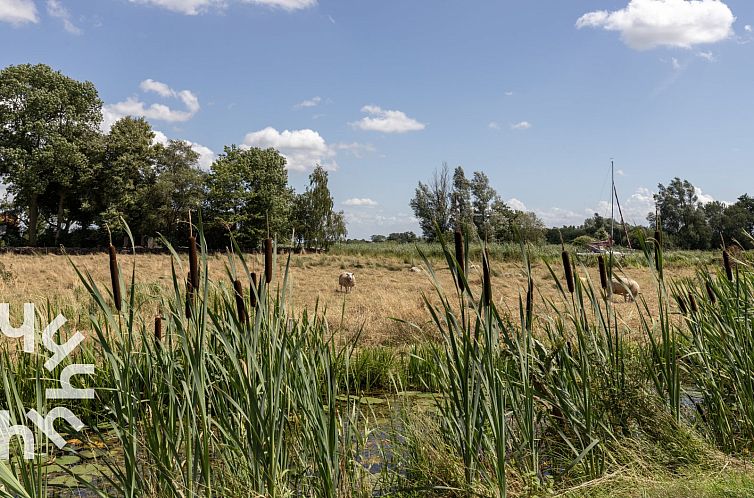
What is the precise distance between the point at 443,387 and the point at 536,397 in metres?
0.48

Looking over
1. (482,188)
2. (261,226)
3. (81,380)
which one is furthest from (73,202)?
(81,380)

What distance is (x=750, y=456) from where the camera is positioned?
2990 mm

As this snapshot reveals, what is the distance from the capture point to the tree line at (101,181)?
36875mm

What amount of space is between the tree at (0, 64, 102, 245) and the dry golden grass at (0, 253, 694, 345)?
13.5m

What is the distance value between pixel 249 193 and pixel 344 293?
34.8 m

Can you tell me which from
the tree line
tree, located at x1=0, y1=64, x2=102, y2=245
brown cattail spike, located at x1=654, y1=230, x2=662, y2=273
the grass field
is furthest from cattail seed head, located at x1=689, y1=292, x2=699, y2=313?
tree, located at x1=0, y1=64, x2=102, y2=245

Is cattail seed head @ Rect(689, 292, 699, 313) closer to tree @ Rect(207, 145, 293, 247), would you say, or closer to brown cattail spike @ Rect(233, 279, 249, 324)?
brown cattail spike @ Rect(233, 279, 249, 324)

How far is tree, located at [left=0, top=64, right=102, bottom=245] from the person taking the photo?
36094 mm

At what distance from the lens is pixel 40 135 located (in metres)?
37.4

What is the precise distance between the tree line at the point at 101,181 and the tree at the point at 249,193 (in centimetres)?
11

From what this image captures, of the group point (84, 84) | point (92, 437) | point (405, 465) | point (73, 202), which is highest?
point (84, 84)

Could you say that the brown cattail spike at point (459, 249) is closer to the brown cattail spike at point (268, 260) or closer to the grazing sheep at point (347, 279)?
the brown cattail spike at point (268, 260)

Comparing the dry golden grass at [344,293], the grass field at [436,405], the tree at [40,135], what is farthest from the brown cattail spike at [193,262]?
the tree at [40,135]

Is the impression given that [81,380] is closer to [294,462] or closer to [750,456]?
[294,462]
